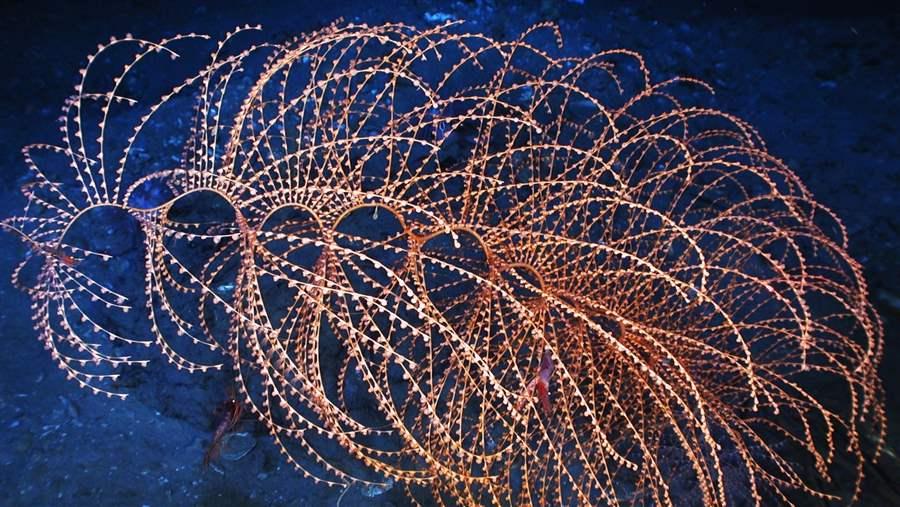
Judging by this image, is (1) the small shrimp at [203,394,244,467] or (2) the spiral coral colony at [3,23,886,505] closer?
(2) the spiral coral colony at [3,23,886,505]

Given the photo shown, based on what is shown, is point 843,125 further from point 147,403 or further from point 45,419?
point 45,419

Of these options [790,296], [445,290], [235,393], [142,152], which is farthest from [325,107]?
[790,296]

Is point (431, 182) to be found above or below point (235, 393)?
above

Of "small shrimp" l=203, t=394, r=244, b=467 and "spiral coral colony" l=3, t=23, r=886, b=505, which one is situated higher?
"spiral coral colony" l=3, t=23, r=886, b=505

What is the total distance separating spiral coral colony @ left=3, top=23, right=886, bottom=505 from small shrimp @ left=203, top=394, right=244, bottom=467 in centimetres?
2

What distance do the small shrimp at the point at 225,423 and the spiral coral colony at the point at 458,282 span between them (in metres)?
0.02

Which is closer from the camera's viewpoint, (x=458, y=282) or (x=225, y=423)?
A: (x=458, y=282)

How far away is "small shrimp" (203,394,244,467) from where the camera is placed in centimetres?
156

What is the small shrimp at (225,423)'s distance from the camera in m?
1.56

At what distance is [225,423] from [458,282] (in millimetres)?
704

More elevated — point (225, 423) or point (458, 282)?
point (458, 282)

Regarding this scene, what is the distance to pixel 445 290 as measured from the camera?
5.67ft

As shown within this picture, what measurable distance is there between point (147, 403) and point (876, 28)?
7.73 feet

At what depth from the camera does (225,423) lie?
1588 millimetres
